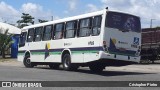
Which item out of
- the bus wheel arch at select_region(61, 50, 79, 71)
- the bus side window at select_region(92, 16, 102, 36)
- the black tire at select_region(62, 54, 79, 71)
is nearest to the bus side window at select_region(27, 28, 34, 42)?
the bus wheel arch at select_region(61, 50, 79, 71)

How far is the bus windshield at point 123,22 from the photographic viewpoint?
2015 centimetres

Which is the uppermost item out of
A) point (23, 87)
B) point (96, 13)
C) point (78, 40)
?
point (96, 13)

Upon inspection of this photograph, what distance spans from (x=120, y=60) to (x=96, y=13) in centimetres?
260

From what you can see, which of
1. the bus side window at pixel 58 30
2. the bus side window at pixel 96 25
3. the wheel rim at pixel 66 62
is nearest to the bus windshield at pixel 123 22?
the bus side window at pixel 96 25

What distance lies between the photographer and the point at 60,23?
24.2 meters

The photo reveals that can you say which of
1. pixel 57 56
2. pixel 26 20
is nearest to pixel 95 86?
pixel 57 56

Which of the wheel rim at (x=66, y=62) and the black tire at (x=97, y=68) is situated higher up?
the wheel rim at (x=66, y=62)

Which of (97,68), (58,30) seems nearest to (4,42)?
(58,30)

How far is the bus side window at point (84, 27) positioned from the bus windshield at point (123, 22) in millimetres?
1346

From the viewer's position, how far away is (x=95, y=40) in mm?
20375

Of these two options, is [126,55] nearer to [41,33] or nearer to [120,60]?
[120,60]

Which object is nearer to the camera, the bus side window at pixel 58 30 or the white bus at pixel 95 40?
the white bus at pixel 95 40

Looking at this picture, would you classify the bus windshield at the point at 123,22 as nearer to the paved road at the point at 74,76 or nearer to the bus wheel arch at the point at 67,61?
the paved road at the point at 74,76

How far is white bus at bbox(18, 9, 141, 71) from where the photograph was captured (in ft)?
65.7
